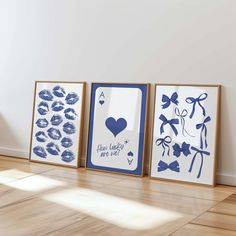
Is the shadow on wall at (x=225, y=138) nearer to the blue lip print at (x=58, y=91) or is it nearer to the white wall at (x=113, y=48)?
the white wall at (x=113, y=48)

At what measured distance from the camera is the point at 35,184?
9.11ft

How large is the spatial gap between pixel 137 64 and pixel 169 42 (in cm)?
29

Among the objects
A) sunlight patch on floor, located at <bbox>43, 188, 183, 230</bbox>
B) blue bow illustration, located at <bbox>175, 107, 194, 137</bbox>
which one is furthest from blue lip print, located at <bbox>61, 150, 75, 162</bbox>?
blue bow illustration, located at <bbox>175, 107, 194, 137</bbox>

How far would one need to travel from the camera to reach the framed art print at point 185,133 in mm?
2918

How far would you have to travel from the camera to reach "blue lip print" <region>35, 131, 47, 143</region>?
3.58 meters

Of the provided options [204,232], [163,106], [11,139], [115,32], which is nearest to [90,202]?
[204,232]

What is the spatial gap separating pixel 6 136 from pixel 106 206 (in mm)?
1830

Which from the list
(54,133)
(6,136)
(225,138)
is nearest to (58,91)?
(54,133)

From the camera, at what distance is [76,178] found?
9.82 feet

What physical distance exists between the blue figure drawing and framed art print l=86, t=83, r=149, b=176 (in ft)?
0.51

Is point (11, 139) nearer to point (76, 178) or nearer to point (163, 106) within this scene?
point (76, 178)

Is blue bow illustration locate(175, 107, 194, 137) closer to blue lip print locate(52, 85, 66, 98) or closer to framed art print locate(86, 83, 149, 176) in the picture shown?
framed art print locate(86, 83, 149, 176)

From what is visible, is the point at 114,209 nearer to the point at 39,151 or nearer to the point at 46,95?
the point at 39,151

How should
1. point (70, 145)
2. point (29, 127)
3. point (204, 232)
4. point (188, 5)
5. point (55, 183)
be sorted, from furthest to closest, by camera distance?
point (29, 127) < point (70, 145) < point (188, 5) < point (55, 183) < point (204, 232)
